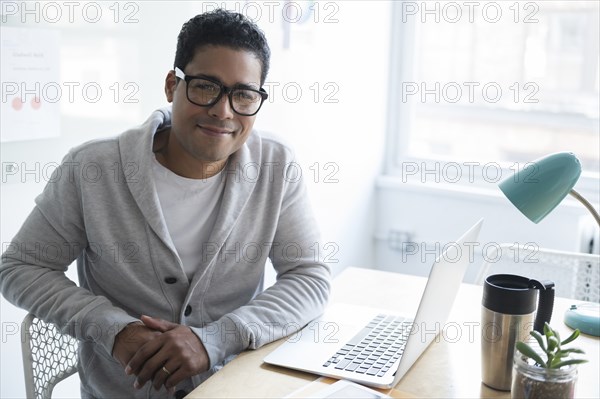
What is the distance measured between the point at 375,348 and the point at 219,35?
2.48ft

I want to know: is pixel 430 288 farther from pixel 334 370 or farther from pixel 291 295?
pixel 291 295

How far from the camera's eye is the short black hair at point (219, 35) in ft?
5.19

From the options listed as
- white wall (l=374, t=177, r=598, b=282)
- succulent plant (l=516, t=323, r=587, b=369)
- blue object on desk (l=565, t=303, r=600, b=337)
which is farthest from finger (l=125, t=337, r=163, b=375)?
white wall (l=374, t=177, r=598, b=282)

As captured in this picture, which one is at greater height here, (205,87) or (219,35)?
(219,35)

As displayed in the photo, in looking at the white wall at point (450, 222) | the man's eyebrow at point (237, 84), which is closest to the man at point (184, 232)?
the man's eyebrow at point (237, 84)

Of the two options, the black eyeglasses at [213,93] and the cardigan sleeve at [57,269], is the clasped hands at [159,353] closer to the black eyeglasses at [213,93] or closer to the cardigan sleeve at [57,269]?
the cardigan sleeve at [57,269]

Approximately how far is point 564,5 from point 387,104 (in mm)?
910

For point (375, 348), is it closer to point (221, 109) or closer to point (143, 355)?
point (143, 355)

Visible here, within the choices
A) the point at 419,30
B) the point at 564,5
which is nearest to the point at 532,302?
the point at 564,5

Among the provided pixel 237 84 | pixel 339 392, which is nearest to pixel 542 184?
pixel 339 392

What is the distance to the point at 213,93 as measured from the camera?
1594mm

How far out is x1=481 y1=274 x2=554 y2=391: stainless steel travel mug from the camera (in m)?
1.28

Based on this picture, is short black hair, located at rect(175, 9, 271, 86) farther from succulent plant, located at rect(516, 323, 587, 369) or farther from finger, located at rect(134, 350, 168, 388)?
succulent plant, located at rect(516, 323, 587, 369)

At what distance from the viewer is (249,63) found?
63.1 inches
